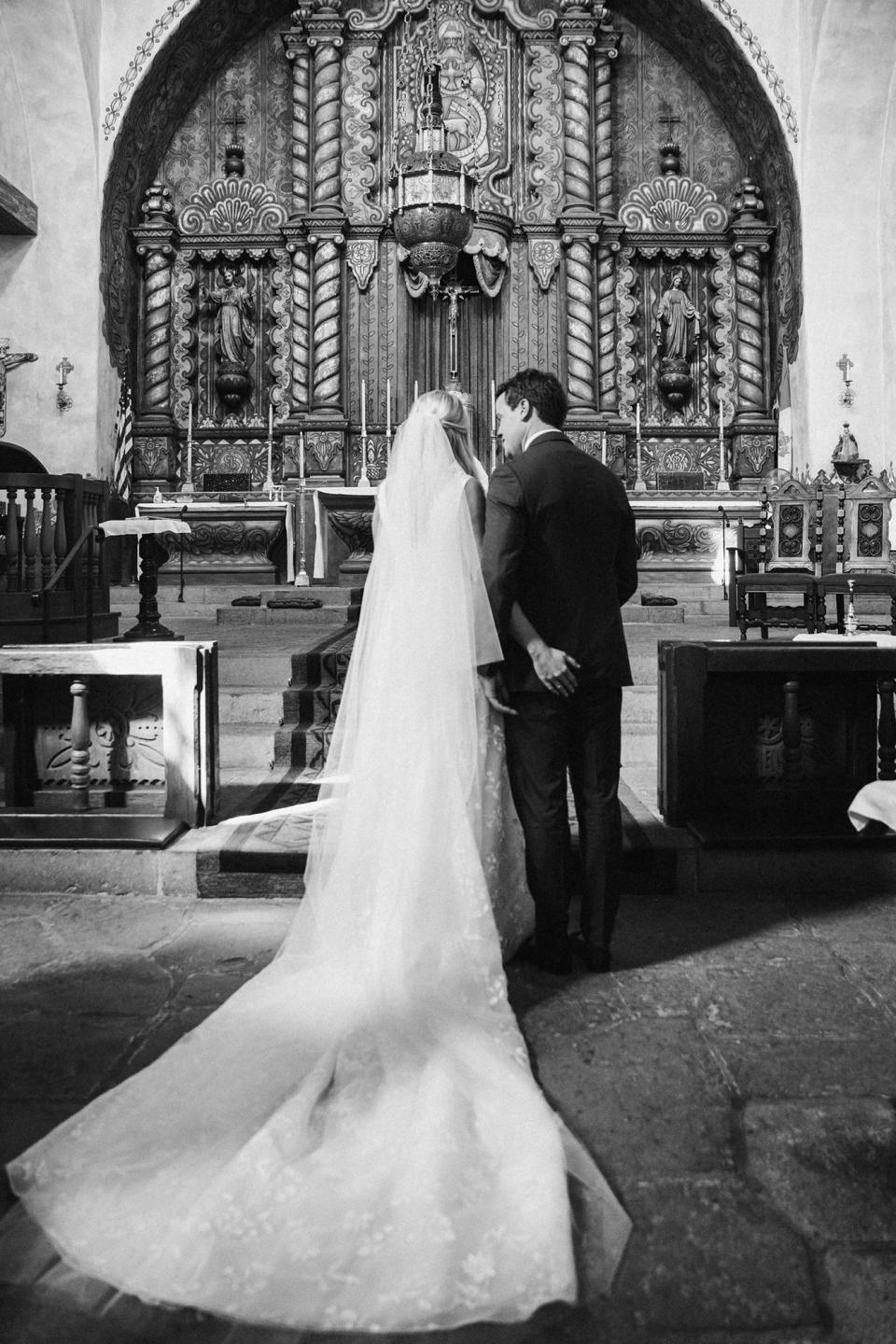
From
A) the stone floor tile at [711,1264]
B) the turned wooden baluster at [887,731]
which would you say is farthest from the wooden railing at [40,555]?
the stone floor tile at [711,1264]

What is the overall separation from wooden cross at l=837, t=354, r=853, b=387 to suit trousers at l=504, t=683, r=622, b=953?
30.8ft

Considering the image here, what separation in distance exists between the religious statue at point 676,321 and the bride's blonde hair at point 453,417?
9.73 metres

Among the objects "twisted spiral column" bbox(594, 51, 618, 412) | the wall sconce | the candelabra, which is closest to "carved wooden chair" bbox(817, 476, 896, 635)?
"twisted spiral column" bbox(594, 51, 618, 412)

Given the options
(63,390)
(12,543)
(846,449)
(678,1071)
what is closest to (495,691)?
(678,1071)

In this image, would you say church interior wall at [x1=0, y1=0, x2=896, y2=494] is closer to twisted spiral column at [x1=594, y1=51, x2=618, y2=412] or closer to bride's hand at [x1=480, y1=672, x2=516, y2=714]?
twisted spiral column at [x1=594, y1=51, x2=618, y2=412]

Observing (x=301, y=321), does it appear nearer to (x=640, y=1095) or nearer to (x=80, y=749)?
(x=80, y=749)

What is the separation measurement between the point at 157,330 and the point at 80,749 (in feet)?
29.4

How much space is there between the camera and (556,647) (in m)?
2.99

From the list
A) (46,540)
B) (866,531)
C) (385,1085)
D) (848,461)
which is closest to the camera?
(385,1085)

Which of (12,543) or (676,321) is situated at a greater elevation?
(676,321)

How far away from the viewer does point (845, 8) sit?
10977 mm

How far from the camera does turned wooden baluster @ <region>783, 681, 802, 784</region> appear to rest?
4160 millimetres

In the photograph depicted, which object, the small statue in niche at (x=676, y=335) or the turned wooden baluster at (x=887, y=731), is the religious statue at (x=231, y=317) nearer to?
the small statue in niche at (x=676, y=335)

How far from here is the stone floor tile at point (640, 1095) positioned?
203cm
